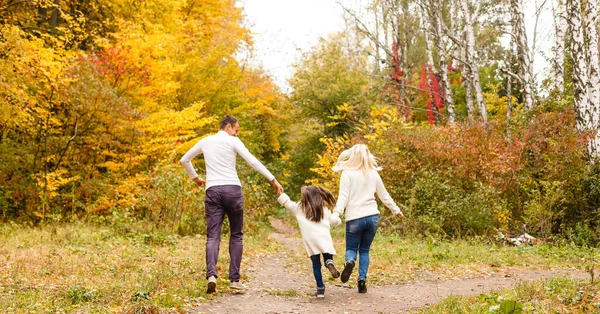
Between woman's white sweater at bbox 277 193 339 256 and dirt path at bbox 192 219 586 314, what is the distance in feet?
1.98

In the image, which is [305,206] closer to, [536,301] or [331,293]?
[331,293]

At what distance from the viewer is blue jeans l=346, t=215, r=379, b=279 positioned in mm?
6562

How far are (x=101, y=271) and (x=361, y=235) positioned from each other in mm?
3486

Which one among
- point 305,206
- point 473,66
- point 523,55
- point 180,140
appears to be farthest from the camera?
point 473,66

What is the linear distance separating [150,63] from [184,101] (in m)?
4.32

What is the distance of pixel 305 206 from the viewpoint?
6473 millimetres

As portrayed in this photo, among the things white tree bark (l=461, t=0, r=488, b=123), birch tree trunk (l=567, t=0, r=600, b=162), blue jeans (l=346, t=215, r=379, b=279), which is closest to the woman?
blue jeans (l=346, t=215, r=379, b=279)

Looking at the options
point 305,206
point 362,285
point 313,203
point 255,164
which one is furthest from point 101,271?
point 362,285

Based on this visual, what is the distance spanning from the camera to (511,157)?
1298 centimetres

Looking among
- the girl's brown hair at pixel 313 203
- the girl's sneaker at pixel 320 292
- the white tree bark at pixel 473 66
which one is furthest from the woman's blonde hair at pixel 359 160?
the white tree bark at pixel 473 66

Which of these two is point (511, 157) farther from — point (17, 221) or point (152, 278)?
point (17, 221)

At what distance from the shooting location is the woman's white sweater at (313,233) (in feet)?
20.8

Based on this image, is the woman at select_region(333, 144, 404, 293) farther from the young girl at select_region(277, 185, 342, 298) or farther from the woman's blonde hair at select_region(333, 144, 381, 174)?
the young girl at select_region(277, 185, 342, 298)

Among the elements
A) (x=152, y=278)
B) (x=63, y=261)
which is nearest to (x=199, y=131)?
(x=63, y=261)
